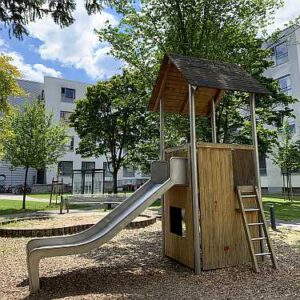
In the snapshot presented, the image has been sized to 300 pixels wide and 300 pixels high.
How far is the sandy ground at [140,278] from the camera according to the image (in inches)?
198

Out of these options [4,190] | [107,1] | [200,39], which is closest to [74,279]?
[107,1]

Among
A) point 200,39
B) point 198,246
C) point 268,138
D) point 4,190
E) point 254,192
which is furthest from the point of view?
point 4,190

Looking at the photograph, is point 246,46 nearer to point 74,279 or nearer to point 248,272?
point 248,272

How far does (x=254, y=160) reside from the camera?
707 cm

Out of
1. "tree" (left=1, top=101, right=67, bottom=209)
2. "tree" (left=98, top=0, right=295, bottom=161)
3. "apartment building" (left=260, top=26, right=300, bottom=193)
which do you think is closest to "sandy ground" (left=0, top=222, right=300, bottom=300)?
"tree" (left=98, top=0, right=295, bottom=161)

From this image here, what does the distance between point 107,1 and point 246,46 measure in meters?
10.7

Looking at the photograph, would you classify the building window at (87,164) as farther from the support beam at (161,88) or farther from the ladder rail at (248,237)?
the ladder rail at (248,237)

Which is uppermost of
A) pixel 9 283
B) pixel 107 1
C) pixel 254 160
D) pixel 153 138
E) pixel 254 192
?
pixel 153 138

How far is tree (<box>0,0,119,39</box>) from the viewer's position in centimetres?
414

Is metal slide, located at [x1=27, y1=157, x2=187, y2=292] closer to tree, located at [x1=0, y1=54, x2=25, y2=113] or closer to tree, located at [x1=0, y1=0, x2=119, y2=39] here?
tree, located at [x1=0, y1=0, x2=119, y2=39]

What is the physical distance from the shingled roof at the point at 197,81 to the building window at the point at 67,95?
35.4 m

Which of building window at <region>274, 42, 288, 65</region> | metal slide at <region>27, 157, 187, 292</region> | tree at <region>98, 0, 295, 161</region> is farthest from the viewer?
building window at <region>274, 42, 288, 65</region>

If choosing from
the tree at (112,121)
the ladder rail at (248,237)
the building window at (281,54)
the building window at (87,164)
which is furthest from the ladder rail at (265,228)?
the building window at (87,164)

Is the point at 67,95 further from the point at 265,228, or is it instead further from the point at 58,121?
the point at 265,228
